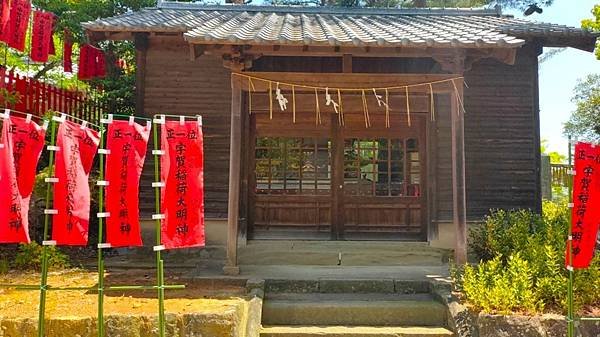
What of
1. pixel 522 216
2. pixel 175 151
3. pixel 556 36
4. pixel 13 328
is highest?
pixel 556 36

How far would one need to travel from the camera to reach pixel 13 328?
17.1ft

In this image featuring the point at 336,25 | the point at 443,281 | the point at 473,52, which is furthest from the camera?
the point at 336,25

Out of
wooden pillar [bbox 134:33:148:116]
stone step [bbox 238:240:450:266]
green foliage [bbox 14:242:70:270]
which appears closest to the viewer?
green foliage [bbox 14:242:70:270]

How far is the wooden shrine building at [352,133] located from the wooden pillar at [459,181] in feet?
2.96

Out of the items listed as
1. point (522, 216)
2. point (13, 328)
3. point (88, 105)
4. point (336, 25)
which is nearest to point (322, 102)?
point (336, 25)

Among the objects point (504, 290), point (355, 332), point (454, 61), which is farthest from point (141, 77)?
point (504, 290)

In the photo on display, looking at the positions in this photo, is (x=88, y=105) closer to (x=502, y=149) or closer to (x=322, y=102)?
(x=322, y=102)

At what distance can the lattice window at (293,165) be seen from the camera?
987 cm

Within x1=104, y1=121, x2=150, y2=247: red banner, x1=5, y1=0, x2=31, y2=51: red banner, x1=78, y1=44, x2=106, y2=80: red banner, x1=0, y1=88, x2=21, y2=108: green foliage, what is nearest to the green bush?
x1=104, y1=121, x2=150, y2=247: red banner

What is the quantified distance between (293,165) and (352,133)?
1439 mm

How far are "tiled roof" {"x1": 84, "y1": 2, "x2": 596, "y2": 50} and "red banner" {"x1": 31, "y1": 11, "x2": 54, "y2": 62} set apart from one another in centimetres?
277

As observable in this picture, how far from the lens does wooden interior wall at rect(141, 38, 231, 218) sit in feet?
30.9

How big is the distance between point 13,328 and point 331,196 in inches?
240

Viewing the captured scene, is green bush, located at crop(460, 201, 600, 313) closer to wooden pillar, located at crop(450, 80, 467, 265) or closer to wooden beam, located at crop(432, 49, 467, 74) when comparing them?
wooden pillar, located at crop(450, 80, 467, 265)
